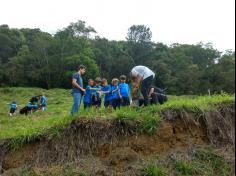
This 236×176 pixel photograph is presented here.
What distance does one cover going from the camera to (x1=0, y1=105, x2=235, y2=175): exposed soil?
6.59m

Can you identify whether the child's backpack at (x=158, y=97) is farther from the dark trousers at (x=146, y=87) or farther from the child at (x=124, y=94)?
the child at (x=124, y=94)

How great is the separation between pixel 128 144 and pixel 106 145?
1.33 ft

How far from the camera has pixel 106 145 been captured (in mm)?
6902

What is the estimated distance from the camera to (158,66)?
57500mm

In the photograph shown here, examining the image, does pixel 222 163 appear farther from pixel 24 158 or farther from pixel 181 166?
pixel 24 158

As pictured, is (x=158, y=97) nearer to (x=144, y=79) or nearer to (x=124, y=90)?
(x=144, y=79)

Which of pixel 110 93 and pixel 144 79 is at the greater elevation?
pixel 144 79

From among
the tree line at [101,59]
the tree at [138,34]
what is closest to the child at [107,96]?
the tree line at [101,59]

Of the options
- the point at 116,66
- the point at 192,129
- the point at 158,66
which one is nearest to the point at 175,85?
the point at 158,66

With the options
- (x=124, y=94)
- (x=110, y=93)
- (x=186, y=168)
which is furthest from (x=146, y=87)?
(x=186, y=168)

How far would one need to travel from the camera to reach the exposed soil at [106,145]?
6594mm

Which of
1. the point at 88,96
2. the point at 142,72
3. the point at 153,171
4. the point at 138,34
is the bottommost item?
the point at 153,171

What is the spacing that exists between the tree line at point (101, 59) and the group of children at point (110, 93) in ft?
127

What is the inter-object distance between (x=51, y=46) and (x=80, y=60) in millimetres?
7345
